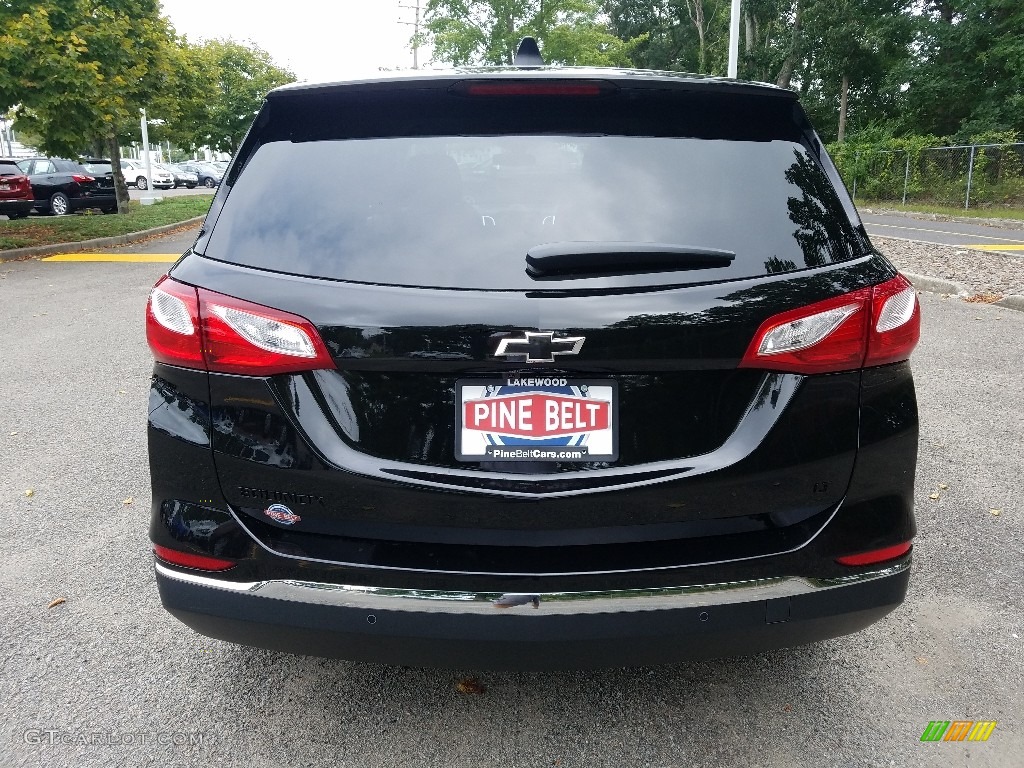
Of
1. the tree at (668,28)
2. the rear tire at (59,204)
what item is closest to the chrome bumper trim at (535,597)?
the rear tire at (59,204)

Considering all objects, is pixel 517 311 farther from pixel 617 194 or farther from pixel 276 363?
pixel 276 363

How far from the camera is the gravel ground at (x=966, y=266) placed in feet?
32.5

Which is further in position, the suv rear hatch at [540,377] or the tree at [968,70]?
the tree at [968,70]

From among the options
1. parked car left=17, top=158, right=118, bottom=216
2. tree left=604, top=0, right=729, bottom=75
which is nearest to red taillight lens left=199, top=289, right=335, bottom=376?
parked car left=17, top=158, right=118, bottom=216

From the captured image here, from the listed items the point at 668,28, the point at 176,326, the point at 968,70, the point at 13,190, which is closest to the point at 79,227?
the point at 13,190

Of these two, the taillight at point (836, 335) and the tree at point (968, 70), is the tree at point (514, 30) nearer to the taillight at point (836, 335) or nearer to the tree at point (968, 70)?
the tree at point (968, 70)

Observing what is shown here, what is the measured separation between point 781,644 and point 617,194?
3.93ft

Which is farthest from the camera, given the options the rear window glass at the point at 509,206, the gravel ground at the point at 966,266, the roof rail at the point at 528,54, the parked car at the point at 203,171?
the parked car at the point at 203,171

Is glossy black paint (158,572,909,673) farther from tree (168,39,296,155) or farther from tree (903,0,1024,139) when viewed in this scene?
tree (168,39,296,155)

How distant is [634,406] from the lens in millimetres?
1957

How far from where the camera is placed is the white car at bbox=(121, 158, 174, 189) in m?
42.8

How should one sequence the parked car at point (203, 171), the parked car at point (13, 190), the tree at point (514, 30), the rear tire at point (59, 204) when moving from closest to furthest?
the parked car at point (13, 190) → the rear tire at point (59, 204) → the tree at point (514, 30) → the parked car at point (203, 171)

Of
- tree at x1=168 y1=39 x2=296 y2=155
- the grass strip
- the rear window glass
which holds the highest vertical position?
tree at x1=168 y1=39 x2=296 y2=155

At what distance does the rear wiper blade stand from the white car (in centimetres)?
4501
